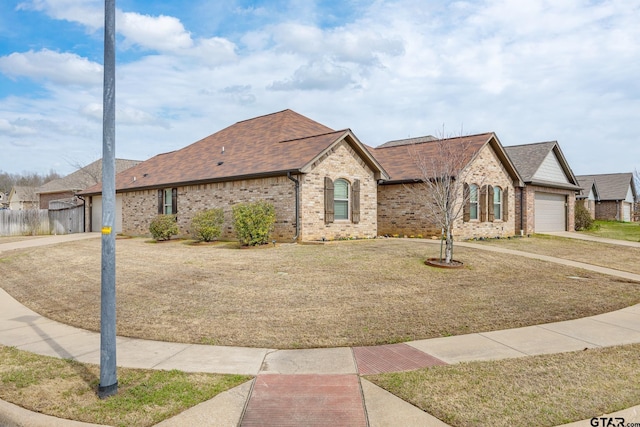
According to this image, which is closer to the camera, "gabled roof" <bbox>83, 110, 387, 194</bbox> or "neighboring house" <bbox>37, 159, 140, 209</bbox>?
"gabled roof" <bbox>83, 110, 387, 194</bbox>

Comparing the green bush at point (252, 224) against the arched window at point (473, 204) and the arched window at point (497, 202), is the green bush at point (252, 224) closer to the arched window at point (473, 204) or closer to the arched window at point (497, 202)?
the arched window at point (473, 204)

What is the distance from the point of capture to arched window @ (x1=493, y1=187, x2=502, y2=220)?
21.4 m

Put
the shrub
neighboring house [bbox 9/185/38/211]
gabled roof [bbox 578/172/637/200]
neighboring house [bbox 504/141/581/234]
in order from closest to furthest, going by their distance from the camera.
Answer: neighboring house [bbox 504/141/581/234]
the shrub
gabled roof [bbox 578/172/637/200]
neighboring house [bbox 9/185/38/211]

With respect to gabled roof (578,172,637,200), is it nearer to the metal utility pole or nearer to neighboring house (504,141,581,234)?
neighboring house (504,141,581,234)

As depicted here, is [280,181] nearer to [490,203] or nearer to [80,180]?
[490,203]

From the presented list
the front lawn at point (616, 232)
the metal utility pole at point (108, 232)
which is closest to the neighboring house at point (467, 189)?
the front lawn at point (616, 232)

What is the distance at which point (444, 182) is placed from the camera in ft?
44.1

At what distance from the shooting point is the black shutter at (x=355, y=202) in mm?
18016

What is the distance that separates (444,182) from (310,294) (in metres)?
7.25

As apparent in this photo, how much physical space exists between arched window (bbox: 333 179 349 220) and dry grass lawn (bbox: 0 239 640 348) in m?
4.08

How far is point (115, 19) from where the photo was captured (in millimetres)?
4395

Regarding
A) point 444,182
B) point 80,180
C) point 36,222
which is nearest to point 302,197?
point 444,182

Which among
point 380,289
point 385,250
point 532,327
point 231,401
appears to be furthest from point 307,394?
point 385,250

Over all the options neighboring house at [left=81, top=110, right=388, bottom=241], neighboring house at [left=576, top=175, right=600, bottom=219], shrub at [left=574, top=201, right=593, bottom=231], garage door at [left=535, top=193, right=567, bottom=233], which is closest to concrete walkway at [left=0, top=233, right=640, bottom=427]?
neighboring house at [left=81, top=110, right=388, bottom=241]
